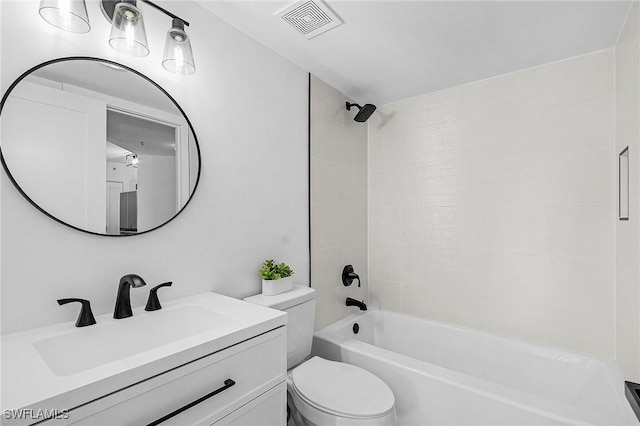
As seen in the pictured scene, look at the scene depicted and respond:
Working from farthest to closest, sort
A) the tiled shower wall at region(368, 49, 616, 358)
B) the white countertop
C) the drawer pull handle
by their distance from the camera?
the tiled shower wall at region(368, 49, 616, 358) → the drawer pull handle → the white countertop

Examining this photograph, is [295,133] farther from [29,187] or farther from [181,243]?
[29,187]

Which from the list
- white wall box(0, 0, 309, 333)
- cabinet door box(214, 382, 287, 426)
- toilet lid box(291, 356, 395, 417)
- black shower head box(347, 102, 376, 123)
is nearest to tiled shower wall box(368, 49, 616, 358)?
black shower head box(347, 102, 376, 123)

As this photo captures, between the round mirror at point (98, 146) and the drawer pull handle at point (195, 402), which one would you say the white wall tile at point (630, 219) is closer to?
the drawer pull handle at point (195, 402)

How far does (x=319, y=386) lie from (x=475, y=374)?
121 cm

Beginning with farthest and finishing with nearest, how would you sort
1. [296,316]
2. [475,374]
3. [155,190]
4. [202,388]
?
[475,374] < [296,316] < [155,190] < [202,388]

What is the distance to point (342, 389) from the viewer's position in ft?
5.02

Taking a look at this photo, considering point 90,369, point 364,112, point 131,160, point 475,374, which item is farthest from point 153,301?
point 475,374

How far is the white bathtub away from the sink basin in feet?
3.12

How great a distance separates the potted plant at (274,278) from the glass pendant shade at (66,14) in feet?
4.11

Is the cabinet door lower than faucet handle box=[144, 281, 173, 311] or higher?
lower

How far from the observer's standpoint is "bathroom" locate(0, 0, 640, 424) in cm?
123

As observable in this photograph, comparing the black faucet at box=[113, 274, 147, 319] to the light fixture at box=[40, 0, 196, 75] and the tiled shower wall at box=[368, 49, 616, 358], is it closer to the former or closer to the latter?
the light fixture at box=[40, 0, 196, 75]

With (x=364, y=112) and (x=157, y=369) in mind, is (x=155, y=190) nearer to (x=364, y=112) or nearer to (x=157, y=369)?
(x=157, y=369)

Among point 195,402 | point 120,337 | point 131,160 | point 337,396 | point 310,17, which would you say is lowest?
point 337,396
